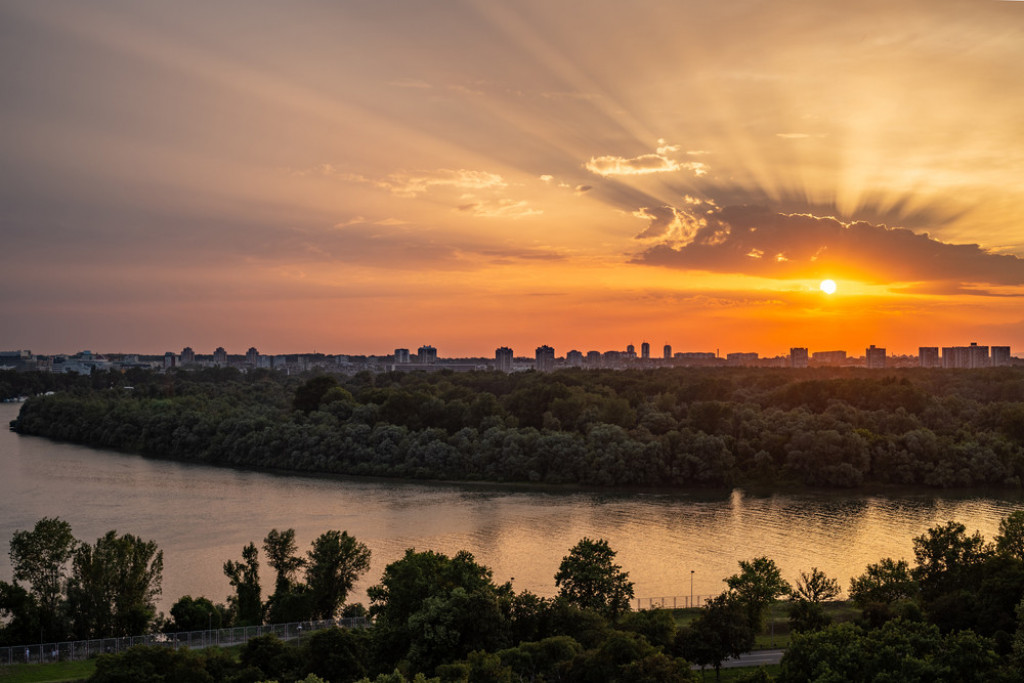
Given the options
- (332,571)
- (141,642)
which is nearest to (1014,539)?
(332,571)

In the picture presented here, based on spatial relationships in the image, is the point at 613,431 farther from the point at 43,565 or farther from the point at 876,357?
the point at 876,357

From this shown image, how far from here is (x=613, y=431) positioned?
19062mm

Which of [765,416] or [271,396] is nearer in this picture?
[765,416]

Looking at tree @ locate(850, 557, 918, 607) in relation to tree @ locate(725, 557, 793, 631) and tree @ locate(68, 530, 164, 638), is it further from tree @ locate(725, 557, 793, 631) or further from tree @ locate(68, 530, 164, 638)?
tree @ locate(68, 530, 164, 638)

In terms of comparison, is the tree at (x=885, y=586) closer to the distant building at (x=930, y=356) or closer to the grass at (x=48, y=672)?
the grass at (x=48, y=672)

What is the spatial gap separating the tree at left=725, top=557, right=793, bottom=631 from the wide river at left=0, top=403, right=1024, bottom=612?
4.16ft

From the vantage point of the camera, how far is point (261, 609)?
8531mm

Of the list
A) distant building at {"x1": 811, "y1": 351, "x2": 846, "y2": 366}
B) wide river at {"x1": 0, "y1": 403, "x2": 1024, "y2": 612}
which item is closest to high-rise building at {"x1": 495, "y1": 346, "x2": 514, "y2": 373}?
distant building at {"x1": 811, "y1": 351, "x2": 846, "y2": 366}

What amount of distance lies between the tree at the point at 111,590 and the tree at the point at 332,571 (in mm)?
1561

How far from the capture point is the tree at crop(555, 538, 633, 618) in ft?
25.5

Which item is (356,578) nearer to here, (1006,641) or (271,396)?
(1006,641)

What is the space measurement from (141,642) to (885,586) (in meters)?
6.94

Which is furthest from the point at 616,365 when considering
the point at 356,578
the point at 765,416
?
the point at 356,578

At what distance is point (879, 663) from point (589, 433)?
14.0 meters
